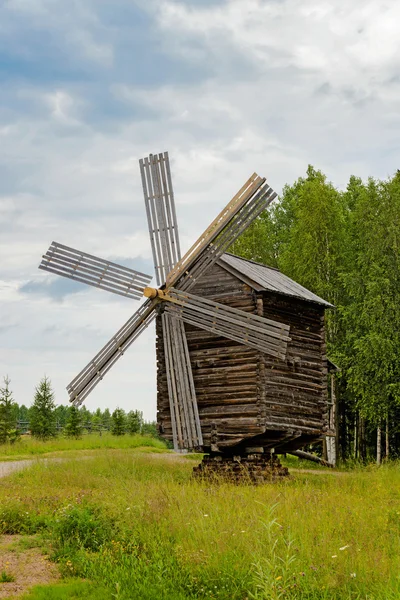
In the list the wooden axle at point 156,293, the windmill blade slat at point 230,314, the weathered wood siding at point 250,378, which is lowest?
the weathered wood siding at point 250,378

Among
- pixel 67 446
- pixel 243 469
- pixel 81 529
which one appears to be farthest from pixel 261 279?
pixel 67 446

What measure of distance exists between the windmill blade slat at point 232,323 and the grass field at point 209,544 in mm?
4892

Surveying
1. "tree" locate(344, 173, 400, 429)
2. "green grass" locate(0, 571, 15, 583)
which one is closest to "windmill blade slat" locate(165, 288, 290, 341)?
"tree" locate(344, 173, 400, 429)

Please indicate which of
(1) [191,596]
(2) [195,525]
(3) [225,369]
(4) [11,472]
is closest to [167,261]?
(3) [225,369]

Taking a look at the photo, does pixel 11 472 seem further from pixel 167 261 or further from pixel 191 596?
pixel 191 596

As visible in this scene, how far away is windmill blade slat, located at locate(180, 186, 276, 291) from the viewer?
58.3ft

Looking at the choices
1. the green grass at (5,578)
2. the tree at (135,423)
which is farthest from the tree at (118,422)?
the green grass at (5,578)

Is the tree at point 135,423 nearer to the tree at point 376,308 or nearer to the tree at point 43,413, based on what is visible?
the tree at point 43,413

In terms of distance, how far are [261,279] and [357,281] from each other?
9364 millimetres

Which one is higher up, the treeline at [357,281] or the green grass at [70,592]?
the treeline at [357,281]

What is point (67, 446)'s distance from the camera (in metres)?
27.4

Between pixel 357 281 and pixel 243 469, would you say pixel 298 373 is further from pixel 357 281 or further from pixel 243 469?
pixel 357 281

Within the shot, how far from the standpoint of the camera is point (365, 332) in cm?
2586

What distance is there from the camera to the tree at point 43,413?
1435 inches
